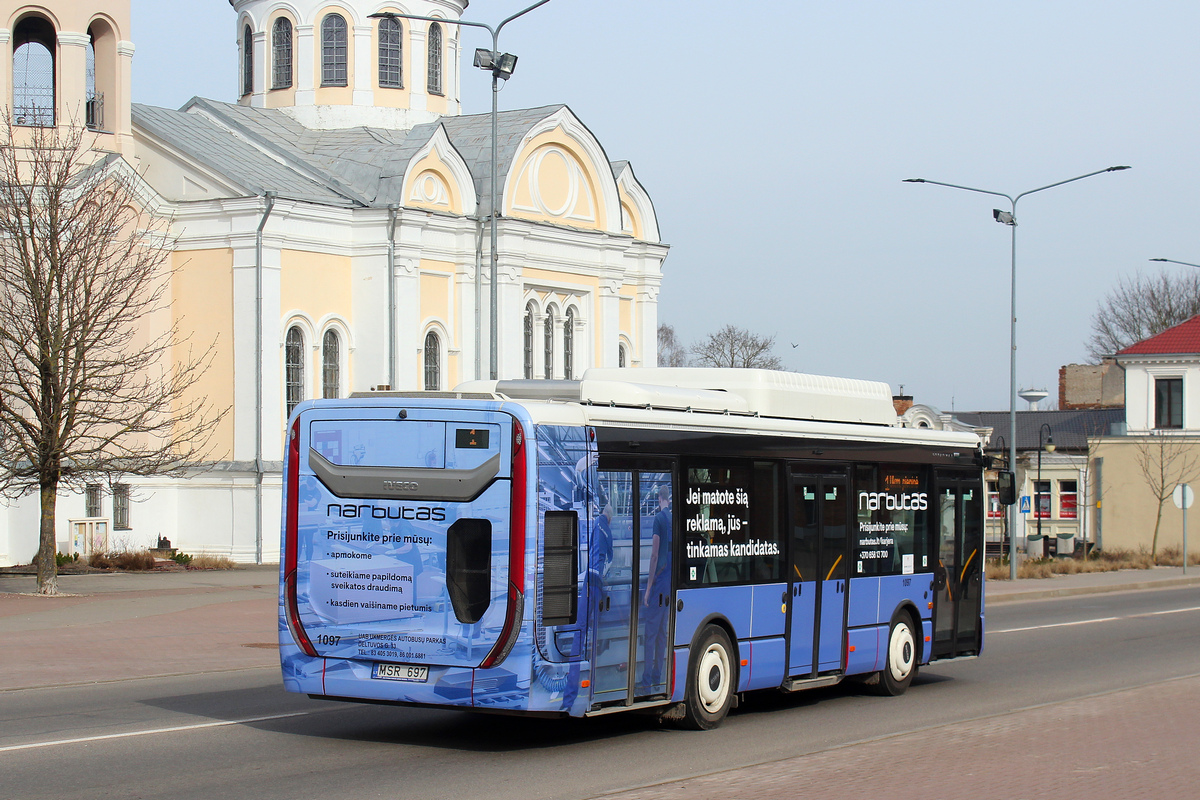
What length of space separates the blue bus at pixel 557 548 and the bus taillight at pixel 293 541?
0.6 inches

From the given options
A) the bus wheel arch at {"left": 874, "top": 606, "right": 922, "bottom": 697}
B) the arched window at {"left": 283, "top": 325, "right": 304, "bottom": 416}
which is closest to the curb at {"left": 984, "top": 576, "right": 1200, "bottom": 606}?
the bus wheel arch at {"left": 874, "top": 606, "right": 922, "bottom": 697}

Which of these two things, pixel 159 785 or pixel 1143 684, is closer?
pixel 159 785

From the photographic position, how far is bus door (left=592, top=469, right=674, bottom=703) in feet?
35.2

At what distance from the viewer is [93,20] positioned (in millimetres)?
34781

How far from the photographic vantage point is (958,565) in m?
15.8

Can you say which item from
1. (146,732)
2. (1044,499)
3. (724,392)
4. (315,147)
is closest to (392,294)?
(315,147)

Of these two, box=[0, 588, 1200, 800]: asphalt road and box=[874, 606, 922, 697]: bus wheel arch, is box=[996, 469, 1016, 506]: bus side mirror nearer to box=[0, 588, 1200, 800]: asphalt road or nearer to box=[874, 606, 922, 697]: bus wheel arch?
box=[0, 588, 1200, 800]: asphalt road

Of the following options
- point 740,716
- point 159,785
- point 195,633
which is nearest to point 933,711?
point 740,716

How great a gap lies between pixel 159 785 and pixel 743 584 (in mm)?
4919

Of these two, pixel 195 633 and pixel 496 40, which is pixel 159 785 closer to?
pixel 195 633

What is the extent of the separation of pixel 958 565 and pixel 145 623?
11.4 m

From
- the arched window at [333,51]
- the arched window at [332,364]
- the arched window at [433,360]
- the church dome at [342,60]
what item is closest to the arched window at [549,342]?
the arched window at [433,360]

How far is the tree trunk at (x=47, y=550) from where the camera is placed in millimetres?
25297

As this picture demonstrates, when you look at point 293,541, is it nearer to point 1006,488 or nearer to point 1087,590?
point 1006,488
